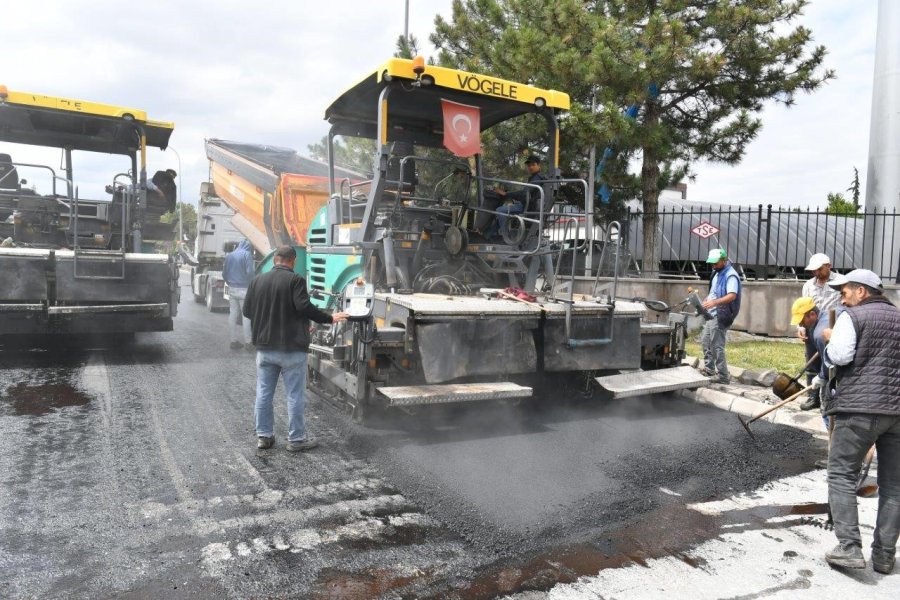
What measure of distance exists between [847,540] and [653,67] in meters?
8.70

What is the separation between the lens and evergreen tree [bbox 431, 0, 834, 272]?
34.4 feet

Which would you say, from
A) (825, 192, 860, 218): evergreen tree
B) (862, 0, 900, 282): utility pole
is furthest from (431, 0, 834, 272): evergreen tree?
(825, 192, 860, 218): evergreen tree

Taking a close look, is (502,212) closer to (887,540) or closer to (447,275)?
(447,275)

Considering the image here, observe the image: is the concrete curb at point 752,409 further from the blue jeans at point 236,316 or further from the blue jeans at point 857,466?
the blue jeans at point 236,316

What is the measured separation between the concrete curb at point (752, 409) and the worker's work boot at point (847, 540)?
9.44 ft

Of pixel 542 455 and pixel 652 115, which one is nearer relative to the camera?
pixel 542 455

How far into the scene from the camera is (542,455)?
515 cm

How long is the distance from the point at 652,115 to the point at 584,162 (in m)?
1.47

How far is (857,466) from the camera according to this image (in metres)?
3.55

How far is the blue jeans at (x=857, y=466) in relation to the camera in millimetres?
3461

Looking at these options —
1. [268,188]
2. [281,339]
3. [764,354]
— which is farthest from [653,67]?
[281,339]

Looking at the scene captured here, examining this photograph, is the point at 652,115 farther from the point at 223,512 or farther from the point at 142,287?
the point at 223,512

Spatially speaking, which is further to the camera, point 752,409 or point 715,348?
point 715,348

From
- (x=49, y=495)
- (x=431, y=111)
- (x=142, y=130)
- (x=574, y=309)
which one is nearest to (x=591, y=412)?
(x=574, y=309)
